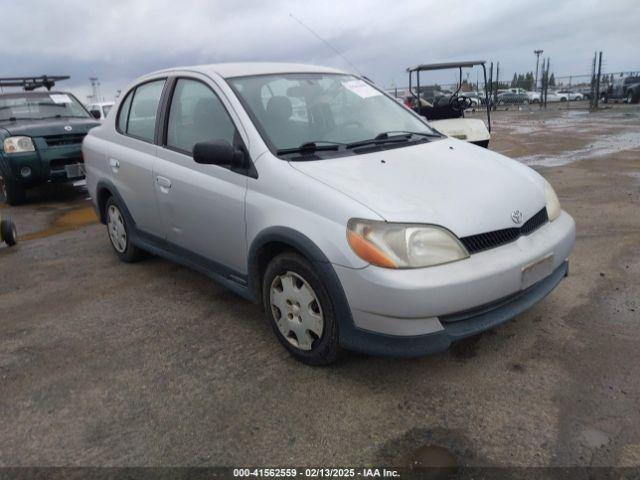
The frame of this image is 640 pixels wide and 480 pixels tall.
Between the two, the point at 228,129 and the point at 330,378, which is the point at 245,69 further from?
the point at 330,378

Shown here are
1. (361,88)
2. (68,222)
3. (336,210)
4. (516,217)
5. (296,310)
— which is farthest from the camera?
(68,222)

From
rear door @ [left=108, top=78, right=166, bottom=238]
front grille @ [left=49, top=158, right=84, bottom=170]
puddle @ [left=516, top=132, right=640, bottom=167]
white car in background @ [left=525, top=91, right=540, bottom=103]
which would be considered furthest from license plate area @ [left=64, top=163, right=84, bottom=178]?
white car in background @ [left=525, top=91, right=540, bottom=103]

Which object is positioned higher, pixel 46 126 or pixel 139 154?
pixel 46 126

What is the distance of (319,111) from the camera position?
3639 mm

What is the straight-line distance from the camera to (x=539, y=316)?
3.53 m

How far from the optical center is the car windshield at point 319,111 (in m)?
3.37

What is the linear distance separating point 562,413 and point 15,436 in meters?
2.65

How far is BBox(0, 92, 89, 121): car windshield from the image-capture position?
28.9ft

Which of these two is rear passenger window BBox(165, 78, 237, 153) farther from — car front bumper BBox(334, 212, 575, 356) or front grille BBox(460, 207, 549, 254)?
front grille BBox(460, 207, 549, 254)

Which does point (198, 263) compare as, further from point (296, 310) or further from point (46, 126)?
point (46, 126)

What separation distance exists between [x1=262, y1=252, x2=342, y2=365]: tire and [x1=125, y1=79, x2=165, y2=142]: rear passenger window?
1850 millimetres

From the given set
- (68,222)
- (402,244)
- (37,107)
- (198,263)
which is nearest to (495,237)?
(402,244)

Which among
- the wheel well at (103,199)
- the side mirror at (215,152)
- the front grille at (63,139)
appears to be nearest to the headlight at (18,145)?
the front grille at (63,139)

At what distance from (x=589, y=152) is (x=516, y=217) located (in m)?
9.65
